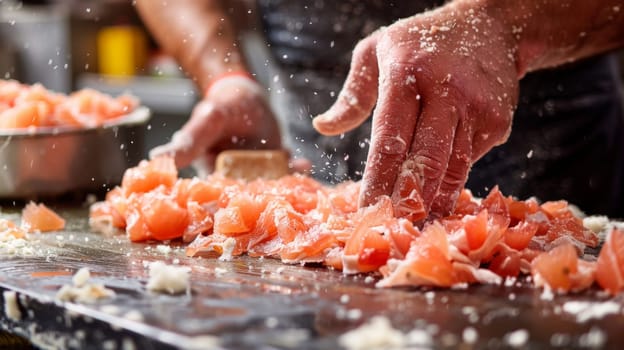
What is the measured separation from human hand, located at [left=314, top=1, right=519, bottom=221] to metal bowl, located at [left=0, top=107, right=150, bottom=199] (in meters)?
0.91

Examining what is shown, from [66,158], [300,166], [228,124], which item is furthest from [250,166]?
[66,158]

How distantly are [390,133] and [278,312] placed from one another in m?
0.54

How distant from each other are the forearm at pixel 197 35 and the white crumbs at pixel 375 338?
2.11 meters

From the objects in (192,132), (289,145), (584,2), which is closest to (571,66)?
(584,2)

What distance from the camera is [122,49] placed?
626cm

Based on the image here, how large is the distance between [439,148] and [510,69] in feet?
1.16

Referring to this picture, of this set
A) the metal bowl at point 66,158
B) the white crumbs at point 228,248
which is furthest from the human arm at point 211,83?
the white crumbs at point 228,248

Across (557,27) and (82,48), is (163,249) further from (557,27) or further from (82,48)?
(82,48)

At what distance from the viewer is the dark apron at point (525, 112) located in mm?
2863

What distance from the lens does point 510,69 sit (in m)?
1.87

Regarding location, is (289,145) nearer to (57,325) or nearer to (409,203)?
(409,203)

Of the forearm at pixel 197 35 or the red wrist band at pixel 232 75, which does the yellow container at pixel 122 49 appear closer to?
the forearm at pixel 197 35

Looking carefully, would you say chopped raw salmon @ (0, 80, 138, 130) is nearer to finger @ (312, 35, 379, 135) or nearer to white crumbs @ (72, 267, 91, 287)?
finger @ (312, 35, 379, 135)

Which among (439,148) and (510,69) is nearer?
(439,148)
